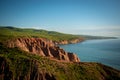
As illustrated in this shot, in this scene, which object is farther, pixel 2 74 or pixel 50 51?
pixel 50 51

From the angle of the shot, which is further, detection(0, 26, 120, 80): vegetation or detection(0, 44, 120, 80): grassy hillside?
detection(0, 44, 120, 80): grassy hillside

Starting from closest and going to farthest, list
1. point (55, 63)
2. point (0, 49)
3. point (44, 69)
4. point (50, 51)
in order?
1. point (44, 69)
2. point (55, 63)
3. point (0, 49)
4. point (50, 51)

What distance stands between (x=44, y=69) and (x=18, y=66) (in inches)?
346

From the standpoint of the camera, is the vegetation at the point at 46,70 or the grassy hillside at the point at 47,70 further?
the grassy hillside at the point at 47,70

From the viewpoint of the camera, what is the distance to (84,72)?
5219cm

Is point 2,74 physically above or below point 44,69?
below

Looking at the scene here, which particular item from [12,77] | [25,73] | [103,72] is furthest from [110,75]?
[12,77]

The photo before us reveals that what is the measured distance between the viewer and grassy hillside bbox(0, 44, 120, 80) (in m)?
49.0

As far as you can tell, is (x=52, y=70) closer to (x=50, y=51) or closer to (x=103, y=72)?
(x=103, y=72)

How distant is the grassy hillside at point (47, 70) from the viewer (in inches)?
1930

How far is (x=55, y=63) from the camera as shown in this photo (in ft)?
176

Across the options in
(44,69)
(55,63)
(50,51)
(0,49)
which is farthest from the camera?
(50,51)

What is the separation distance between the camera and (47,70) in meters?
49.2

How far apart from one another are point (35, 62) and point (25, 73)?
14.9ft
